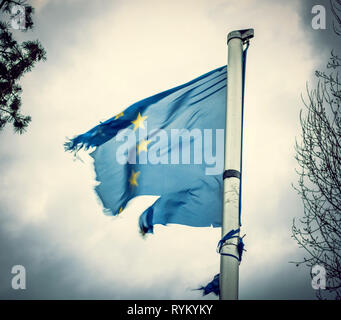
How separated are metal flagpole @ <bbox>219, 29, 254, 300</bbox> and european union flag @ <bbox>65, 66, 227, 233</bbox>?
0.80 m

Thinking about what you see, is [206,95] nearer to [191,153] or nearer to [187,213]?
[191,153]

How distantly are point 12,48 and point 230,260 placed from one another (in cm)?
566

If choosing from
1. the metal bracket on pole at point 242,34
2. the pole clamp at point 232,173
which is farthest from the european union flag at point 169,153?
the pole clamp at point 232,173

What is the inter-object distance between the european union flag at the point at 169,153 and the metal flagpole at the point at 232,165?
0.80 metres

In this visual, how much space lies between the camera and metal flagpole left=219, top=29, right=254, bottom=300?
14.7 feet

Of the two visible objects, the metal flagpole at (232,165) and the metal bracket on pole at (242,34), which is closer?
the metal flagpole at (232,165)

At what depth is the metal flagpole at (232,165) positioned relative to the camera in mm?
4477

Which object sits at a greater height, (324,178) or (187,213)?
(324,178)

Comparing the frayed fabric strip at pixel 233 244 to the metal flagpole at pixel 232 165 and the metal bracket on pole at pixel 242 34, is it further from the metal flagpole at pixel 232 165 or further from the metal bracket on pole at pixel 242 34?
the metal bracket on pole at pixel 242 34

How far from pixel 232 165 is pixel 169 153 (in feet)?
5.94

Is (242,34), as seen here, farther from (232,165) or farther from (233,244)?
(233,244)

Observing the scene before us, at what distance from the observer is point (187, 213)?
229 inches
